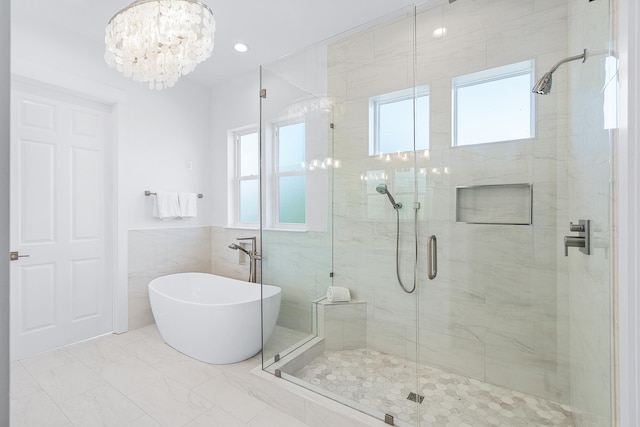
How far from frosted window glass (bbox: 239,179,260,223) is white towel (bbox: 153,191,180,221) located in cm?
68

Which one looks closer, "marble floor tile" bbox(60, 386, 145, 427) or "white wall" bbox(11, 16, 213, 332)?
"marble floor tile" bbox(60, 386, 145, 427)

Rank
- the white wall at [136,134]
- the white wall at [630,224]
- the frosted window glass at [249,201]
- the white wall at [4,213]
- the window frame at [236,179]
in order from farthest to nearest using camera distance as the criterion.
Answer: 1. the window frame at [236,179]
2. the frosted window glass at [249,201]
3. the white wall at [136,134]
4. the white wall at [630,224]
5. the white wall at [4,213]

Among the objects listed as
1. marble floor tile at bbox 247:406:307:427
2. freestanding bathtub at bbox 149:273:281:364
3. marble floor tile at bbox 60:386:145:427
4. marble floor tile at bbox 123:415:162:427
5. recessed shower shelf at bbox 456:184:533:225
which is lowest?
marble floor tile at bbox 247:406:307:427

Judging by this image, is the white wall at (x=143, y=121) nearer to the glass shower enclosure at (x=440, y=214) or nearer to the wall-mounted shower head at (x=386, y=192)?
the glass shower enclosure at (x=440, y=214)

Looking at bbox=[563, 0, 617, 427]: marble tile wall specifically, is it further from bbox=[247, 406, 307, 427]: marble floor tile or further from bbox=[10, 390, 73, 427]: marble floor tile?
bbox=[10, 390, 73, 427]: marble floor tile

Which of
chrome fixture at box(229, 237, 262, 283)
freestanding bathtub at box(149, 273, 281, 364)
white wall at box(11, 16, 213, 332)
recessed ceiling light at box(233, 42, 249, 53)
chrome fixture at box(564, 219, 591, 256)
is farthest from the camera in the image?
chrome fixture at box(229, 237, 262, 283)

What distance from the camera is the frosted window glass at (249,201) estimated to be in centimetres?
344

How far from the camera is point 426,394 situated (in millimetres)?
1801

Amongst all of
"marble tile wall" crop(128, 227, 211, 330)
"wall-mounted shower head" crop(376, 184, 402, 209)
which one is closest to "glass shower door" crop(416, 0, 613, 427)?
"wall-mounted shower head" crop(376, 184, 402, 209)

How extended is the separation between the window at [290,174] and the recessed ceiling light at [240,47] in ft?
3.24

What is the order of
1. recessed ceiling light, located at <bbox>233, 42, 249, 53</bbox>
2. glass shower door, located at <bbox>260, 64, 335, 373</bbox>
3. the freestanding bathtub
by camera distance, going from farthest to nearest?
1. recessed ceiling light, located at <bbox>233, 42, 249, 53</bbox>
2. glass shower door, located at <bbox>260, 64, 335, 373</bbox>
3. the freestanding bathtub

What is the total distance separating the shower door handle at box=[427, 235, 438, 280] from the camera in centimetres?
201

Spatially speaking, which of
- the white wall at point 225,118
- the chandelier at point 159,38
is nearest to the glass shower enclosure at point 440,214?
the chandelier at point 159,38

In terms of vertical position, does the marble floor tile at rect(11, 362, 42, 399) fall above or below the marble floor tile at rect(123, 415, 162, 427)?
above
